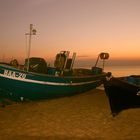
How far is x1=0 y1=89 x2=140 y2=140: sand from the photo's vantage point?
407 inches

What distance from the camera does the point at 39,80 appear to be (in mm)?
16500

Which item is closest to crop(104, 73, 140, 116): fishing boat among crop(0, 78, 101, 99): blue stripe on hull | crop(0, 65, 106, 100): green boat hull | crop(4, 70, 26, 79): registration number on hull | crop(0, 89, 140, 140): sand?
crop(0, 89, 140, 140): sand

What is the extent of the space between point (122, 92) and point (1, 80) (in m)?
7.12

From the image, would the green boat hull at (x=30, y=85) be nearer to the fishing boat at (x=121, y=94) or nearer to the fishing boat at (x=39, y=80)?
the fishing boat at (x=39, y=80)

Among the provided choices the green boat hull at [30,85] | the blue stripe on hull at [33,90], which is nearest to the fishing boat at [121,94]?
the green boat hull at [30,85]

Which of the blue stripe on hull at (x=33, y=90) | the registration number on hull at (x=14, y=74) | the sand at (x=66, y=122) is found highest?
the registration number on hull at (x=14, y=74)

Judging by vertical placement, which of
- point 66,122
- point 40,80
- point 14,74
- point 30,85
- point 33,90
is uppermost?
point 14,74

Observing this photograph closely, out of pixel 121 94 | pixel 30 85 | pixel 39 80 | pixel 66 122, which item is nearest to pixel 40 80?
pixel 39 80

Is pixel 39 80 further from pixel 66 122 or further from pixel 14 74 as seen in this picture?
pixel 66 122

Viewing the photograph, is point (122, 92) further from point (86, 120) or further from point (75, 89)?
point (75, 89)

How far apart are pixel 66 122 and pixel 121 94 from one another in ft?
10.3

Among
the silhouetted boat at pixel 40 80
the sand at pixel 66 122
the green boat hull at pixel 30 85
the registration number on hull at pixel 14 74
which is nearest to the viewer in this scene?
the sand at pixel 66 122

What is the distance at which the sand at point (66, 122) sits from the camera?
10328 mm

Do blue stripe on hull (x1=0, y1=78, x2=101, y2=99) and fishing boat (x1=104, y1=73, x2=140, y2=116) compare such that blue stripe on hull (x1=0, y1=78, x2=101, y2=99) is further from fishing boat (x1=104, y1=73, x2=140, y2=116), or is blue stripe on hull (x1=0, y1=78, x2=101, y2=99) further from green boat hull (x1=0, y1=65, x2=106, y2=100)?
fishing boat (x1=104, y1=73, x2=140, y2=116)
